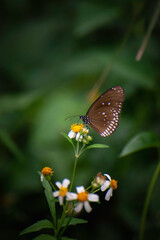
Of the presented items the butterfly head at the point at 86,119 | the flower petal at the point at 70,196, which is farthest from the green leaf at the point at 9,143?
the flower petal at the point at 70,196

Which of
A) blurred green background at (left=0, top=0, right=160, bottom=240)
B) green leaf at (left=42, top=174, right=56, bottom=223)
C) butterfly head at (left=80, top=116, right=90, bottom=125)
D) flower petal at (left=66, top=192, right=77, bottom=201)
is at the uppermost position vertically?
flower petal at (left=66, top=192, right=77, bottom=201)

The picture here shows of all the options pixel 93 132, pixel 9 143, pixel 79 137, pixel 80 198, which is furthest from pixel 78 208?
pixel 93 132

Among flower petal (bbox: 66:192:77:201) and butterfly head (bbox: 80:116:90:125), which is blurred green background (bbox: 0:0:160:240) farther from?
flower petal (bbox: 66:192:77:201)

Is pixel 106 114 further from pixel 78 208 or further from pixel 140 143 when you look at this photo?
pixel 78 208

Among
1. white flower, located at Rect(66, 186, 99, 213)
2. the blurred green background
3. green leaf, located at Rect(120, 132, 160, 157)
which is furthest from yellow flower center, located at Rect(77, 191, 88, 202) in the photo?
the blurred green background

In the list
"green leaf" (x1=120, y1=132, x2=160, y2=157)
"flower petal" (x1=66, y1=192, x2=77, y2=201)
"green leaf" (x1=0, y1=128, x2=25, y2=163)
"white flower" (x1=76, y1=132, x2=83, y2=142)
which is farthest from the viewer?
"green leaf" (x1=0, y1=128, x2=25, y2=163)

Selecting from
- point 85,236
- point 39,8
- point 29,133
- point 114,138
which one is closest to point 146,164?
point 114,138

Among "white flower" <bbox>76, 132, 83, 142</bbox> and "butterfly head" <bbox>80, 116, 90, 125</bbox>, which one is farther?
"butterfly head" <bbox>80, 116, 90, 125</bbox>
